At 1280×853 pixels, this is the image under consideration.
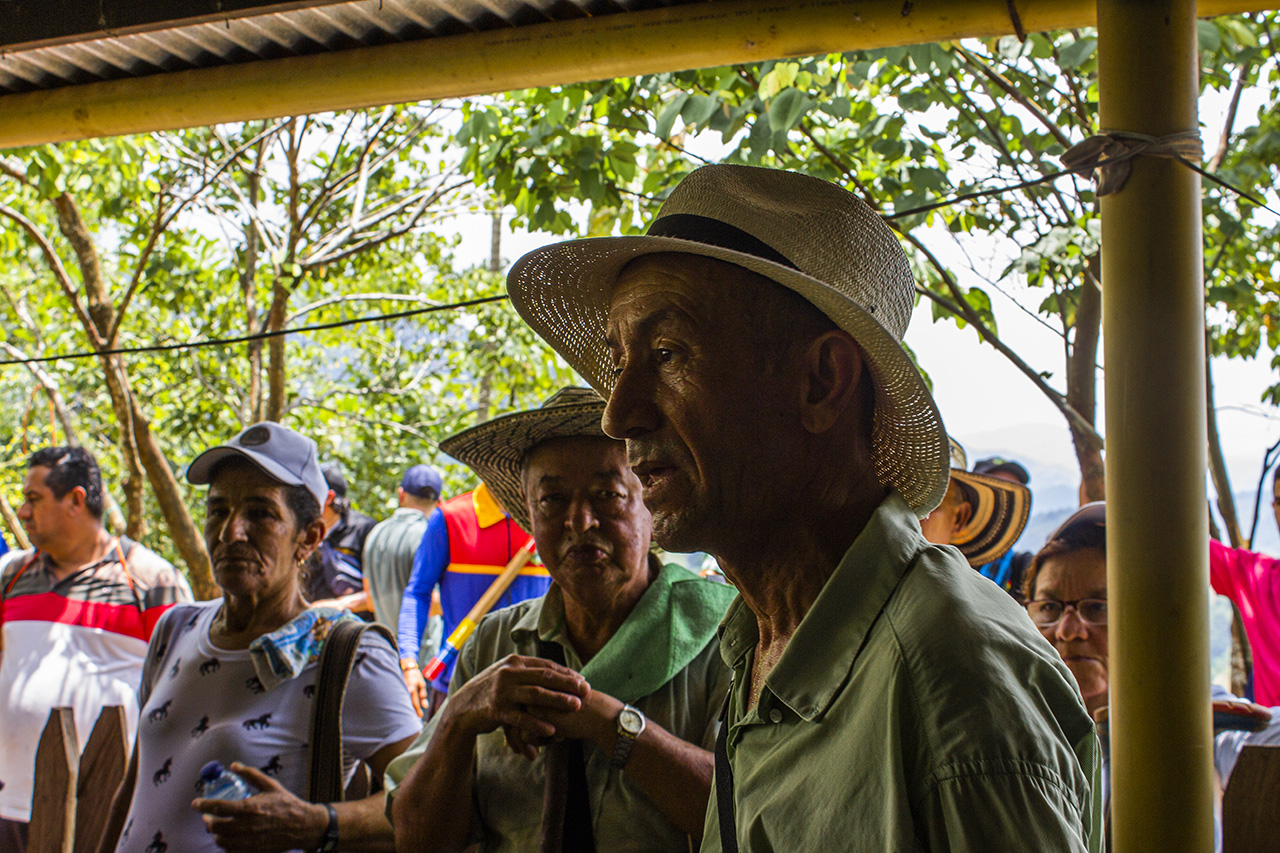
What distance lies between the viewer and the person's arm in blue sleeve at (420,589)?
461cm

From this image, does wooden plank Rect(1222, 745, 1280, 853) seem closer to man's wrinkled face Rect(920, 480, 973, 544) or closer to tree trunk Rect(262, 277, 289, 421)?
man's wrinkled face Rect(920, 480, 973, 544)

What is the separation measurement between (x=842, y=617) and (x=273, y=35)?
2034 mm

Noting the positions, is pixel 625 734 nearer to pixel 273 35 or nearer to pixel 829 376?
pixel 829 376

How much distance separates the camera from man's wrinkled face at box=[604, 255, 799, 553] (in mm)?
1365

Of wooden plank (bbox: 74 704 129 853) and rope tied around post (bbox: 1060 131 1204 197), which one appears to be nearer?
rope tied around post (bbox: 1060 131 1204 197)

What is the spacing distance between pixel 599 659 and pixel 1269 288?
360 centimetres

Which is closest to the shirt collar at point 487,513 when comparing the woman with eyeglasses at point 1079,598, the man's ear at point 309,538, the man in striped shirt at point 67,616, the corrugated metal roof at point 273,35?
the man in striped shirt at point 67,616

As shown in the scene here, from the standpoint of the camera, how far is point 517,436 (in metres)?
2.49

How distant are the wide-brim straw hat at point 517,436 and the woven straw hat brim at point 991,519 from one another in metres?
1.69

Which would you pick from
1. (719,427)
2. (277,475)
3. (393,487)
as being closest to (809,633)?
(719,427)

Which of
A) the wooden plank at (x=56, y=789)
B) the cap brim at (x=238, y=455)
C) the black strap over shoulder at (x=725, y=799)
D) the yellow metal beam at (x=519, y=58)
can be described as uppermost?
the yellow metal beam at (x=519, y=58)

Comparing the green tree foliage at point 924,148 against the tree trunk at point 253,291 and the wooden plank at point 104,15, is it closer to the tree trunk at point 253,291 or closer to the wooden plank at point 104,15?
the wooden plank at point 104,15

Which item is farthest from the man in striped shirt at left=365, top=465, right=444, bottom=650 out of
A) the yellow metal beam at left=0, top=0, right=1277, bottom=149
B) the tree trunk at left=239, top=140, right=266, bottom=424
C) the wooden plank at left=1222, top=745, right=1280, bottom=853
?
the wooden plank at left=1222, top=745, right=1280, bottom=853

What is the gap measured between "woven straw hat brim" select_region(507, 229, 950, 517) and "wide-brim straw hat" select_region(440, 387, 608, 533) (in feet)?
1.51
